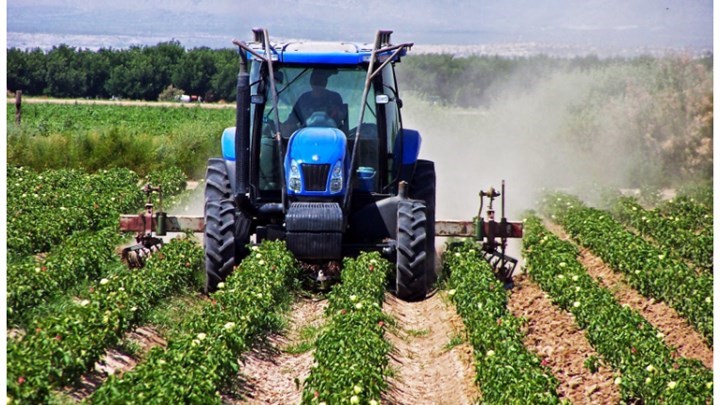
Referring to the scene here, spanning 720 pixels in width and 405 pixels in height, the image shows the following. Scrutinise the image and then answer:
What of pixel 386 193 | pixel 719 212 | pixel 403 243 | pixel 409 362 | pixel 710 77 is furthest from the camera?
pixel 710 77

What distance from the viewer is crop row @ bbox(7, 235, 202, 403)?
7004 millimetres

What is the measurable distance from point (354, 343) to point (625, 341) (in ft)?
7.30

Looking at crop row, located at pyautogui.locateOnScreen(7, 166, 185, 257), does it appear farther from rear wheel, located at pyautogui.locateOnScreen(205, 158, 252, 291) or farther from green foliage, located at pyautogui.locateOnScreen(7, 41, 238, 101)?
green foliage, located at pyautogui.locateOnScreen(7, 41, 238, 101)

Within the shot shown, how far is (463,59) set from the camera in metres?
52.2

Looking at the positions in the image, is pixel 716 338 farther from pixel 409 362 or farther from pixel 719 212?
pixel 719 212

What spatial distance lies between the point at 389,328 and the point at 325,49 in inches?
120

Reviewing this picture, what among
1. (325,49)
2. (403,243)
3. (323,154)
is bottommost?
(403,243)

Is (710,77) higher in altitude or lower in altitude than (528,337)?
higher

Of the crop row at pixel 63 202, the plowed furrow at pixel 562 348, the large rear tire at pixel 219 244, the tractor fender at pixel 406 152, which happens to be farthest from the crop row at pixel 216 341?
the crop row at pixel 63 202

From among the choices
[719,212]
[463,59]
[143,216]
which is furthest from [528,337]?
[463,59]

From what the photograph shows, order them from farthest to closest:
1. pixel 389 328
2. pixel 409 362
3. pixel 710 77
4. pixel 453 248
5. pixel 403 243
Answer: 1. pixel 710 77
2. pixel 453 248
3. pixel 403 243
4. pixel 389 328
5. pixel 409 362

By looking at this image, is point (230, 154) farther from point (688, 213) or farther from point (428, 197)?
point (688, 213)

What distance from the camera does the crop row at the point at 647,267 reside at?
1087cm

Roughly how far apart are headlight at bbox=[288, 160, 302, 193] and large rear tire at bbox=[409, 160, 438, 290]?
4.89 ft
